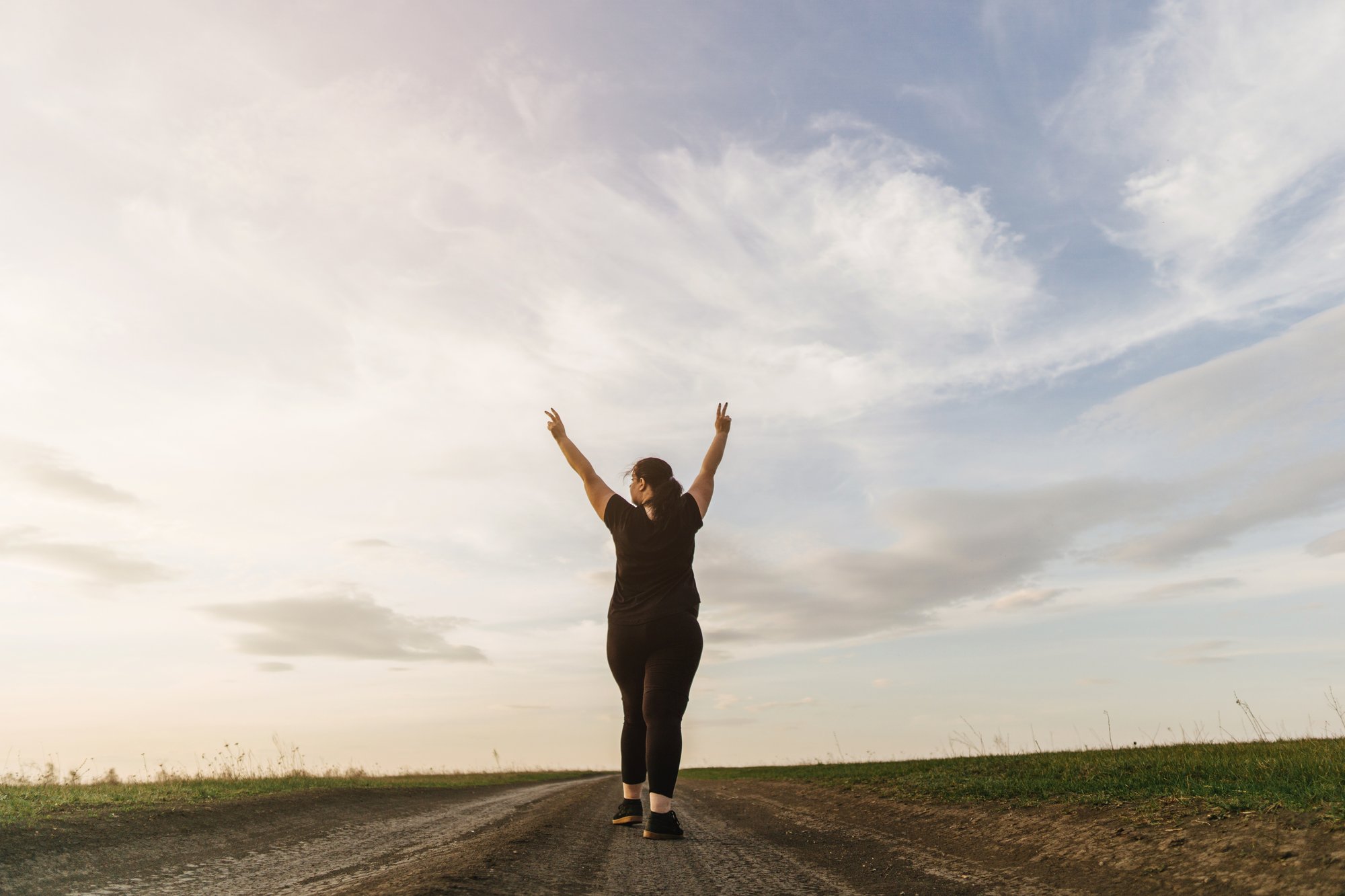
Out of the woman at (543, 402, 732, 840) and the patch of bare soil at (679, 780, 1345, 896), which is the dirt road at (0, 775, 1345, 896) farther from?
the woman at (543, 402, 732, 840)

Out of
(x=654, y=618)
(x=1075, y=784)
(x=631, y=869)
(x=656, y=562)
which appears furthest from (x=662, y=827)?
(x=1075, y=784)

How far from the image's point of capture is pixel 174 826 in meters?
7.46

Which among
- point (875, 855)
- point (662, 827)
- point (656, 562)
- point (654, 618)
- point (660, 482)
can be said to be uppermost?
point (660, 482)

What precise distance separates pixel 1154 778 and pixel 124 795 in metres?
11.9

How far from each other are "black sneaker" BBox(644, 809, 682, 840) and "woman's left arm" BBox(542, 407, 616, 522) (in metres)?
2.00

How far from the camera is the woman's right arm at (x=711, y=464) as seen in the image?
5.26 meters

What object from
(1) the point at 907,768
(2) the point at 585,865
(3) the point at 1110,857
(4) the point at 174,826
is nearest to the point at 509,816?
(4) the point at 174,826

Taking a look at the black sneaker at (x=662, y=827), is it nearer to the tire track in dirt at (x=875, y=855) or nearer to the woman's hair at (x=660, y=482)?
the tire track in dirt at (x=875, y=855)

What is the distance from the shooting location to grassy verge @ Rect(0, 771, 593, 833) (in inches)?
296

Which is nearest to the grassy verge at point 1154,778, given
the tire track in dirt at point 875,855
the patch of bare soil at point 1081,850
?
the patch of bare soil at point 1081,850

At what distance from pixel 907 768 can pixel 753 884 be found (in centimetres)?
1128

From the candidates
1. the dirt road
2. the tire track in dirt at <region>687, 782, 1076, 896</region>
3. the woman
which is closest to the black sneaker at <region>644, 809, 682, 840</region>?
the woman

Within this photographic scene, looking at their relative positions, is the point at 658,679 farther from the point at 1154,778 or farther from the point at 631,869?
the point at 1154,778

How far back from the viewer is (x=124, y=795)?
9578mm
